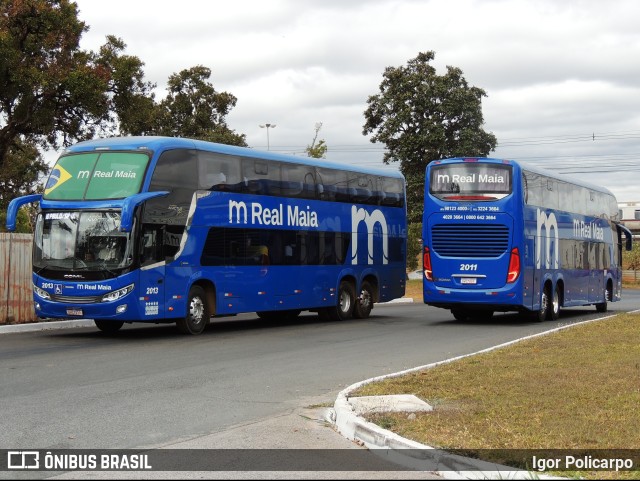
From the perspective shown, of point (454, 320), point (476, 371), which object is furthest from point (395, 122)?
point (476, 371)

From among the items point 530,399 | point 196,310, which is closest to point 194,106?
point 196,310

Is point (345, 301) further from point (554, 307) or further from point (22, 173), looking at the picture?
point (22, 173)

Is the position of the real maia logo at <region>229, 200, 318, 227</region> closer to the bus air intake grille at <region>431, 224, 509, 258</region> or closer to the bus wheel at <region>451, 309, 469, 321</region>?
the bus air intake grille at <region>431, 224, 509, 258</region>

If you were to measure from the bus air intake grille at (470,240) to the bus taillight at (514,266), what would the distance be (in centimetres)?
24

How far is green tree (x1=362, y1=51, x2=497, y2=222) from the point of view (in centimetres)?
5669

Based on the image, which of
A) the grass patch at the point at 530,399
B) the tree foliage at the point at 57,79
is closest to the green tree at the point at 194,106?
the tree foliage at the point at 57,79

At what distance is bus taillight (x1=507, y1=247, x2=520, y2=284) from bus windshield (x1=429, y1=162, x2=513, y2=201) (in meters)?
1.44

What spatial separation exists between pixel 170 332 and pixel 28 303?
398cm

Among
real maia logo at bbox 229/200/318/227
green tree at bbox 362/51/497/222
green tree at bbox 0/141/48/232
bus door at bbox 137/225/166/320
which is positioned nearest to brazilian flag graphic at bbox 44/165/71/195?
bus door at bbox 137/225/166/320

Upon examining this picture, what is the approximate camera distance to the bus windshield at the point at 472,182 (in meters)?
23.5

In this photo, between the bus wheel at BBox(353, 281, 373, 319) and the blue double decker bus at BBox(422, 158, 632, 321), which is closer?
the blue double decker bus at BBox(422, 158, 632, 321)

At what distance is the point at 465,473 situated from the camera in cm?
730

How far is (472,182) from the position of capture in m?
23.7

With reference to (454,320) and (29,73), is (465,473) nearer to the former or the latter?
(454,320)
